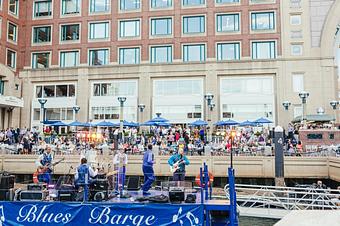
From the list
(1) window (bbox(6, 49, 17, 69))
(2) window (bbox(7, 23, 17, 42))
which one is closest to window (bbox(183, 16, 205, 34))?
(2) window (bbox(7, 23, 17, 42))

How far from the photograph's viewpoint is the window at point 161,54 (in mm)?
42966

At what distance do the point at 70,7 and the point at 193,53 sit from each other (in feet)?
57.0

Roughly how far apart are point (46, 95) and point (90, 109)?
6.59 metres

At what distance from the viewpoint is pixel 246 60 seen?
40.6m

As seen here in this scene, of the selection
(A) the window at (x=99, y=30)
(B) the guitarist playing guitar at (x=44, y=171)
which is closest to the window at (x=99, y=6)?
(A) the window at (x=99, y=30)

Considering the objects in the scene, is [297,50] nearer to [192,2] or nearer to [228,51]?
[228,51]

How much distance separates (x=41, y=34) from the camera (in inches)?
1847

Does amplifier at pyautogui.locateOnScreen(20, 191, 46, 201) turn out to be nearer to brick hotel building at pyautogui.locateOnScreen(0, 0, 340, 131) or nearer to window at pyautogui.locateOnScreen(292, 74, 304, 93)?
brick hotel building at pyautogui.locateOnScreen(0, 0, 340, 131)

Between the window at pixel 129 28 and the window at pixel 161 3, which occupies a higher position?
the window at pixel 161 3

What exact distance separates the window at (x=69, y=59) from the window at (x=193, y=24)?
553 inches

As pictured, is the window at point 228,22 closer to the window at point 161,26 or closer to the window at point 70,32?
the window at point 161,26

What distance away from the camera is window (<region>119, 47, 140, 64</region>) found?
4369 centimetres

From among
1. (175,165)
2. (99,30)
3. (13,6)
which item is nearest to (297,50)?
(99,30)

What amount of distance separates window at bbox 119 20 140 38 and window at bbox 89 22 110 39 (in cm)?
188
